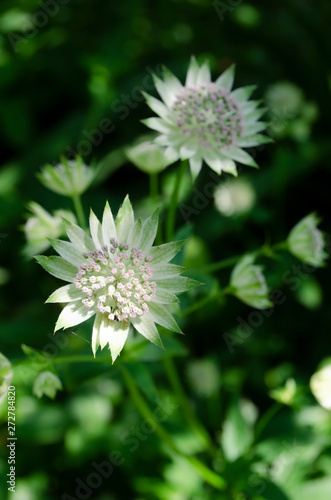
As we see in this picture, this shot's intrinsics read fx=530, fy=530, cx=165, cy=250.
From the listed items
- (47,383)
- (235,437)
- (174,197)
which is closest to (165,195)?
(174,197)

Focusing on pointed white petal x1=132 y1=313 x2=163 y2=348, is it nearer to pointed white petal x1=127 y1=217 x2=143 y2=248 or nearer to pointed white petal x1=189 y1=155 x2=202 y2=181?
pointed white petal x1=127 y1=217 x2=143 y2=248

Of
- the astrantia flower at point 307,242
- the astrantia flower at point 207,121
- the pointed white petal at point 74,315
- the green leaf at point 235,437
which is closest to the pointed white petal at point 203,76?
the astrantia flower at point 207,121

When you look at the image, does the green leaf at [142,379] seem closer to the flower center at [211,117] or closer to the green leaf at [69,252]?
the green leaf at [69,252]

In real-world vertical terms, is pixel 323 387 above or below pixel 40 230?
below

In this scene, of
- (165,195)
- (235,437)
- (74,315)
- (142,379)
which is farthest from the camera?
(165,195)

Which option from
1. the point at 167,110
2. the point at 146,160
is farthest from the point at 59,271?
the point at 146,160

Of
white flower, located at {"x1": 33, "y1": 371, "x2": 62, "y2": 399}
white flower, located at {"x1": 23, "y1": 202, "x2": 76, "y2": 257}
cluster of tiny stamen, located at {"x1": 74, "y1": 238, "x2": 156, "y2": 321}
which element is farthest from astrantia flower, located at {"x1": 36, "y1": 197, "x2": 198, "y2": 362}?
white flower, located at {"x1": 23, "y1": 202, "x2": 76, "y2": 257}

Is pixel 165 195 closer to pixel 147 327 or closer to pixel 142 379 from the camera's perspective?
pixel 142 379

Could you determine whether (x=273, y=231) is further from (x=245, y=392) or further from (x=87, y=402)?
(x=87, y=402)
